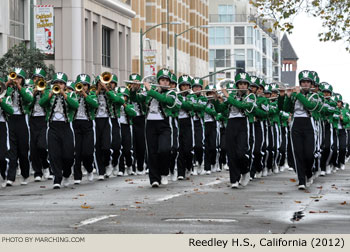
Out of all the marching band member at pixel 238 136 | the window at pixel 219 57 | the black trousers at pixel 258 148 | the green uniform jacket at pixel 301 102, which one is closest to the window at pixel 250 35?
the window at pixel 219 57

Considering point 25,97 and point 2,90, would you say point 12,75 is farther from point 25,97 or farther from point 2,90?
point 25,97

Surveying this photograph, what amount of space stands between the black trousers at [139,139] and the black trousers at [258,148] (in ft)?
9.71

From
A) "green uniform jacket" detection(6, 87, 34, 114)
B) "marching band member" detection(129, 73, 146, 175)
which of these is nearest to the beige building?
"marching band member" detection(129, 73, 146, 175)

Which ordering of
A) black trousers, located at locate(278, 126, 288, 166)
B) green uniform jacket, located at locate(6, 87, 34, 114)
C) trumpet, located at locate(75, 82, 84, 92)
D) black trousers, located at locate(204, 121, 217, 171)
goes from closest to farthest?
green uniform jacket, located at locate(6, 87, 34, 114) → trumpet, located at locate(75, 82, 84, 92) → black trousers, located at locate(204, 121, 217, 171) → black trousers, located at locate(278, 126, 288, 166)

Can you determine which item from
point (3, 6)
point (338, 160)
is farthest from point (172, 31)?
point (338, 160)

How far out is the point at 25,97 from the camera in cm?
2183

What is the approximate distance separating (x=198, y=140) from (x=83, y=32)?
32380mm

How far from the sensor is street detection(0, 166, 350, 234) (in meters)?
12.4

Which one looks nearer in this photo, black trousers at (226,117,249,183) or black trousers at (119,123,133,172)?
black trousers at (226,117,249,183)

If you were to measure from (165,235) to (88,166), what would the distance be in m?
11.5

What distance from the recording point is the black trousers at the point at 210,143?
2742 cm

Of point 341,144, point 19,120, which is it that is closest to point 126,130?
point 19,120

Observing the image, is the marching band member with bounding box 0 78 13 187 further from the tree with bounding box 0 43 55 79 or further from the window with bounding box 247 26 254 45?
the window with bounding box 247 26 254 45

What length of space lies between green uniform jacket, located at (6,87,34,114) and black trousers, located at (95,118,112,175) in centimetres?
210
